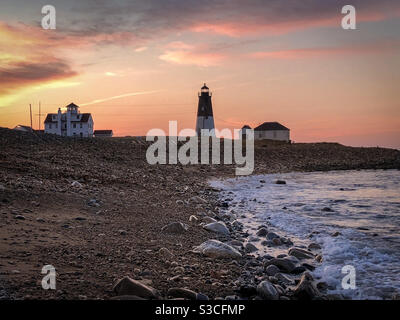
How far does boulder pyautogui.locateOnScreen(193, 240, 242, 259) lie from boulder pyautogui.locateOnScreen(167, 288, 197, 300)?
2019 millimetres

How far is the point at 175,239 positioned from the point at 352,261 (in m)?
3.74

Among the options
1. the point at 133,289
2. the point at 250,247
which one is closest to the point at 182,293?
the point at 133,289

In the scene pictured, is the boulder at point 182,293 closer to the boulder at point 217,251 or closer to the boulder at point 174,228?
Result: the boulder at point 217,251

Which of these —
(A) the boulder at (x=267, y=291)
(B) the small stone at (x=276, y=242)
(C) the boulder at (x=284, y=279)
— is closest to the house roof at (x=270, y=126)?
(B) the small stone at (x=276, y=242)

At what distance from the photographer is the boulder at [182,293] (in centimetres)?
464

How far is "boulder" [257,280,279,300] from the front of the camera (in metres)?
4.88

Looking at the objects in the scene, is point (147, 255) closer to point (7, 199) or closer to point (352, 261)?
point (352, 261)

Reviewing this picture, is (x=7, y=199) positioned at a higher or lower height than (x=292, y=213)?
higher

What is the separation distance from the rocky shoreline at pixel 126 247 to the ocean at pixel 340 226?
0.48 meters

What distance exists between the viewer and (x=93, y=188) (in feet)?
Result: 41.1

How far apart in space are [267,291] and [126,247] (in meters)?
2.93

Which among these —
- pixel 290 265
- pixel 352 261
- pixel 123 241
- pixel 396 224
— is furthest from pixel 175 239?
pixel 396 224

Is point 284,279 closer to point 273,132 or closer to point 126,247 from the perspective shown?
point 126,247

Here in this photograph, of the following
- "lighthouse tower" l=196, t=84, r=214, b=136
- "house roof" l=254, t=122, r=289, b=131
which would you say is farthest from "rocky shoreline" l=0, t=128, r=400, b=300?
"house roof" l=254, t=122, r=289, b=131
